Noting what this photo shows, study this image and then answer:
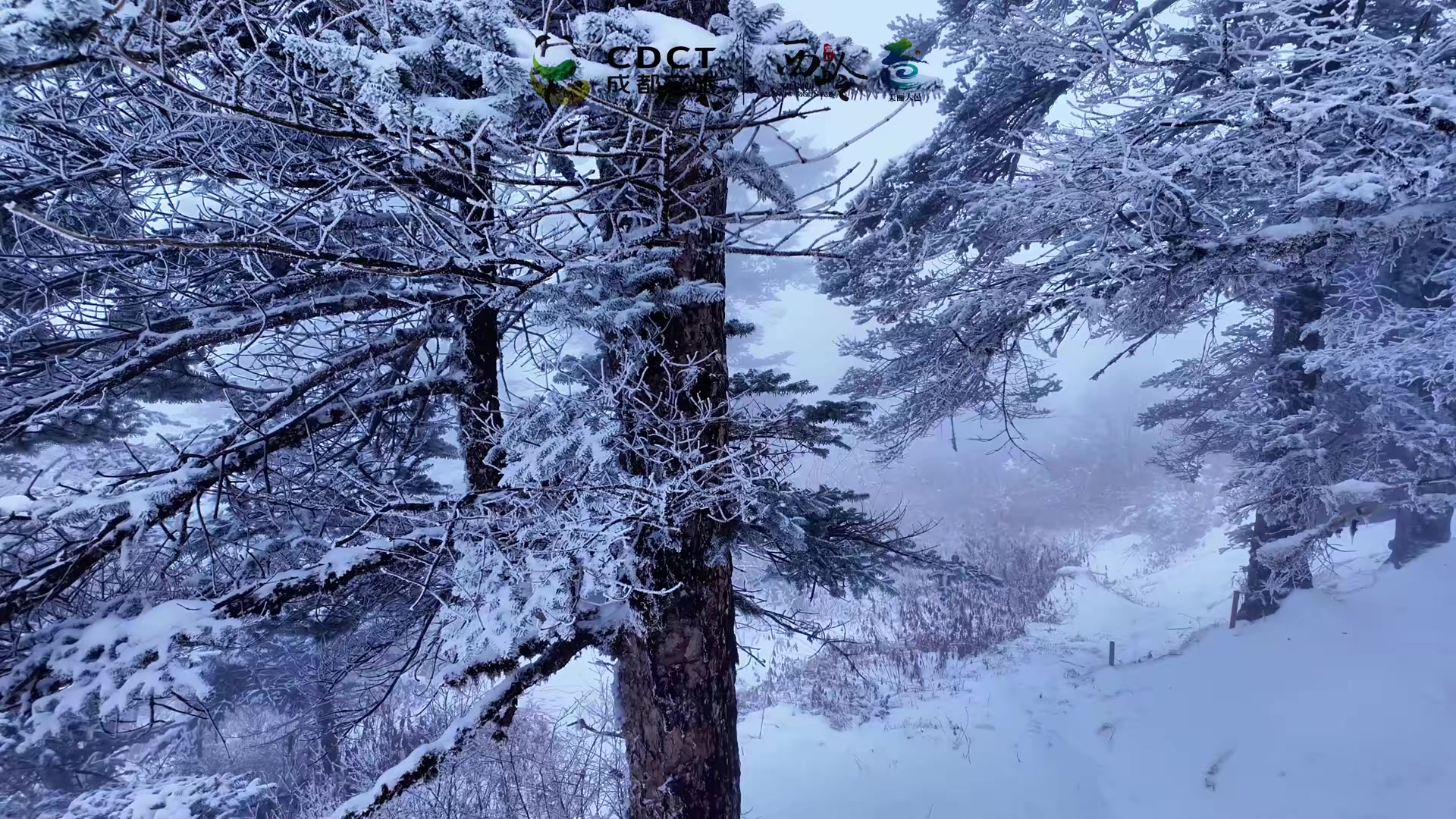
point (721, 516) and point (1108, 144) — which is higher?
point (1108, 144)

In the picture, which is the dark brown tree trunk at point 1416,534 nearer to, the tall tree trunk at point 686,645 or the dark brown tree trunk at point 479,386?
the tall tree trunk at point 686,645

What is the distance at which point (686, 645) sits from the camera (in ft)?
11.1

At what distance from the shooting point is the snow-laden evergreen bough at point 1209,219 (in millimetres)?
3719

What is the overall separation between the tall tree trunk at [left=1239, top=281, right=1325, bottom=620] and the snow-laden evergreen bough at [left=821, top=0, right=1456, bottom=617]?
1.6 inches

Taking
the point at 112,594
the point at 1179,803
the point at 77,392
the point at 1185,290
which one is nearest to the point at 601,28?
the point at 77,392

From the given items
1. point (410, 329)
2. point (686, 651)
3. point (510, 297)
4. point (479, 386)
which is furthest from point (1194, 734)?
point (410, 329)

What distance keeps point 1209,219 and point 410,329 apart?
625 cm

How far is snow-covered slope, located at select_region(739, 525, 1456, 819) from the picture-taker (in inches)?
222

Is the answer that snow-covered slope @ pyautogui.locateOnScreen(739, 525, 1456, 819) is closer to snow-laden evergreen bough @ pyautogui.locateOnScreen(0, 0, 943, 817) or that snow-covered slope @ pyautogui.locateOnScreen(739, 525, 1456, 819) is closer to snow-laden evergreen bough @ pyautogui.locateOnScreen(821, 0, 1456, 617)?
snow-laden evergreen bough @ pyautogui.locateOnScreen(821, 0, 1456, 617)

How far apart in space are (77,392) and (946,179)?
23.5 feet

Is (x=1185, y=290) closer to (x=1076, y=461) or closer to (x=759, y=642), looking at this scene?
(x=759, y=642)

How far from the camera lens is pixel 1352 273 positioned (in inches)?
256

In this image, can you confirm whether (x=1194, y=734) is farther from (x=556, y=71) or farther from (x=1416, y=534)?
(x=556, y=71)

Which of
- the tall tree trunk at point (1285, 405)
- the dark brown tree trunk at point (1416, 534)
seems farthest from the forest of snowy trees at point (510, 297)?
the dark brown tree trunk at point (1416, 534)
